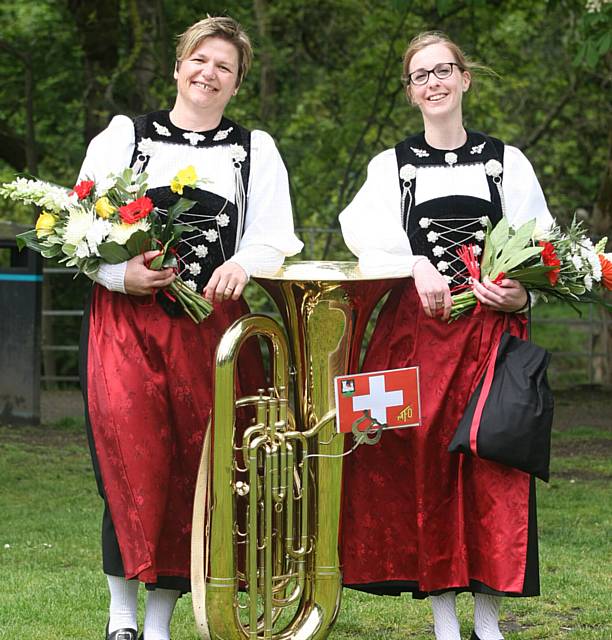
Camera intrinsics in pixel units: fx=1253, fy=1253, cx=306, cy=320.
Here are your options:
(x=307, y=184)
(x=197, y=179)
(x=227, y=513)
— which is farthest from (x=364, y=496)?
(x=307, y=184)

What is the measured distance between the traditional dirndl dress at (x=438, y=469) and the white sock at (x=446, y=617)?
0.07m

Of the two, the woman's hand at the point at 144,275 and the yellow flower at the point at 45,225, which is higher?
the yellow flower at the point at 45,225

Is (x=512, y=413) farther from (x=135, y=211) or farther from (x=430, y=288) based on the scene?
(x=135, y=211)

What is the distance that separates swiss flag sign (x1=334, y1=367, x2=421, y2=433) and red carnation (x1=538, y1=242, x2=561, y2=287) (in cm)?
50

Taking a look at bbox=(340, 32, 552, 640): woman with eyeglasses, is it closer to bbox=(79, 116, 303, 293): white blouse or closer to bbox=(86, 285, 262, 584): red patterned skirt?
bbox=(79, 116, 303, 293): white blouse

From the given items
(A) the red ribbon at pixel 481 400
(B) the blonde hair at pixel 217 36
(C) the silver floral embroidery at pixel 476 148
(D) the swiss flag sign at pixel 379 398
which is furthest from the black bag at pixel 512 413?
(B) the blonde hair at pixel 217 36

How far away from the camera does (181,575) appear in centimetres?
388

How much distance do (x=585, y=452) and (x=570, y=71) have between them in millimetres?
5079

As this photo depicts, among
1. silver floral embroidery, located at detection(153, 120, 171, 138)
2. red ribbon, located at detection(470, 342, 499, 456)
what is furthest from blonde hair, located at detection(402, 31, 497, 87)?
red ribbon, located at detection(470, 342, 499, 456)

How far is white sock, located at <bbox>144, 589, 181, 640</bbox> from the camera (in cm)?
394

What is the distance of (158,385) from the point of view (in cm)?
379

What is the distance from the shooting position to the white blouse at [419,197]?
3.88 m

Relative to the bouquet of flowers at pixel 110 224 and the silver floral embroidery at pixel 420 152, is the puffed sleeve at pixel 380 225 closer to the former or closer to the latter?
the silver floral embroidery at pixel 420 152

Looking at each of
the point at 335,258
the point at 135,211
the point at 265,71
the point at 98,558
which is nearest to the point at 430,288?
the point at 135,211
